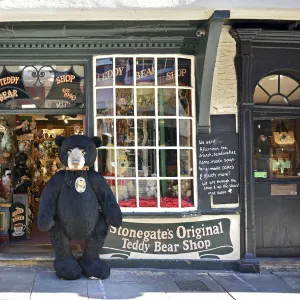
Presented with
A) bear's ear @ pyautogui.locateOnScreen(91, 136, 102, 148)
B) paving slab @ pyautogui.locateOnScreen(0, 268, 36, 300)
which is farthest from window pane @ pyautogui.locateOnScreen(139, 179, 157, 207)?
paving slab @ pyautogui.locateOnScreen(0, 268, 36, 300)

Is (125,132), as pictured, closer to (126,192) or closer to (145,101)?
(145,101)

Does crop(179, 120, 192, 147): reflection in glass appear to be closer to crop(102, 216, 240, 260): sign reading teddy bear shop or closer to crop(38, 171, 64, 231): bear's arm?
crop(102, 216, 240, 260): sign reading teddy bear shop

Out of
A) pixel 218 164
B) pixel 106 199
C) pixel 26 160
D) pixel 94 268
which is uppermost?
pixel 26 160

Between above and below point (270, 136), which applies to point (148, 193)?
below

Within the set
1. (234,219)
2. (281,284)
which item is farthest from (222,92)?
(281,284)

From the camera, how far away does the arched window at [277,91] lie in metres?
6.94

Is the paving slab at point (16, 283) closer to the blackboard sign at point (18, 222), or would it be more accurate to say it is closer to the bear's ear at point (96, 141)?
the blackboard sign at point (18, 222)

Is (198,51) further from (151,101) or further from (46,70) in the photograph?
(46,70)

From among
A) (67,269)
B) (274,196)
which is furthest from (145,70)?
(67,269)

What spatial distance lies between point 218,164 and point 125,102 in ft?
5.33

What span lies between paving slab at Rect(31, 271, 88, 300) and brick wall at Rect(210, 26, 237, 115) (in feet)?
10.0

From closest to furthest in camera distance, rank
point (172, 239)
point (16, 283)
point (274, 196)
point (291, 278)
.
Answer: point (16, 283) → point (291, 278) → point (172, 239) → point (274, 196)

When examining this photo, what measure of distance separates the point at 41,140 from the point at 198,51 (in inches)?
173

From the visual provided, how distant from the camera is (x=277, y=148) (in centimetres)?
706
